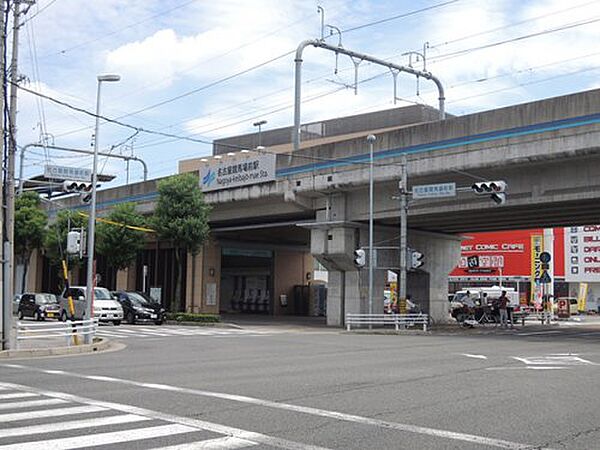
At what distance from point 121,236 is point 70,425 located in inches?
1441

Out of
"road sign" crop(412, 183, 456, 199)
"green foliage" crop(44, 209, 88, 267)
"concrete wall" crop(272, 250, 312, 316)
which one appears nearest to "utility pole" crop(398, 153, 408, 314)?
"road sign" crop(412, 183, 456, 199)

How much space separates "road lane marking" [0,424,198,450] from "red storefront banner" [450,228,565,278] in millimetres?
59650

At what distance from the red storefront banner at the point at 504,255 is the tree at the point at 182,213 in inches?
1294

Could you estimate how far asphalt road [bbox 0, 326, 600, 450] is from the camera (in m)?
7.96

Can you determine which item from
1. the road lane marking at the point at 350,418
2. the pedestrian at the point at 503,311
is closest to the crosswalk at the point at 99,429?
the road lane marking at the point at 350,418

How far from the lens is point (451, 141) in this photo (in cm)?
2870

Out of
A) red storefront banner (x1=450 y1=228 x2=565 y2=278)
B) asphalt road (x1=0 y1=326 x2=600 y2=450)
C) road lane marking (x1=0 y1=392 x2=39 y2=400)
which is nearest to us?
asphalt road (x1=0 y1=326 x2=600 y2=450)

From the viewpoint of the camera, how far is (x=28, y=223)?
49062mm

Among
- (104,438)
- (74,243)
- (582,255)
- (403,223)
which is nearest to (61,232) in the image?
(74,243)

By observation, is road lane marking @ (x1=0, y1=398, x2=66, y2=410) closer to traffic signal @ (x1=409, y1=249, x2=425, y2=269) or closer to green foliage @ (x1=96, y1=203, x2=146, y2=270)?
traffic signal @ (x1=409, y1=249, x2=425, y2=269)

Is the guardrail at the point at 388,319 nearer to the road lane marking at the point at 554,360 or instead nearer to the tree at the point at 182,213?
the tree at the point at 182,213

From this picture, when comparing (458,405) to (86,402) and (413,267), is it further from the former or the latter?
(413,267)

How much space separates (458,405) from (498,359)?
810 centimetres

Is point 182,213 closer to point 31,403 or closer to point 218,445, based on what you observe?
point 31,403
